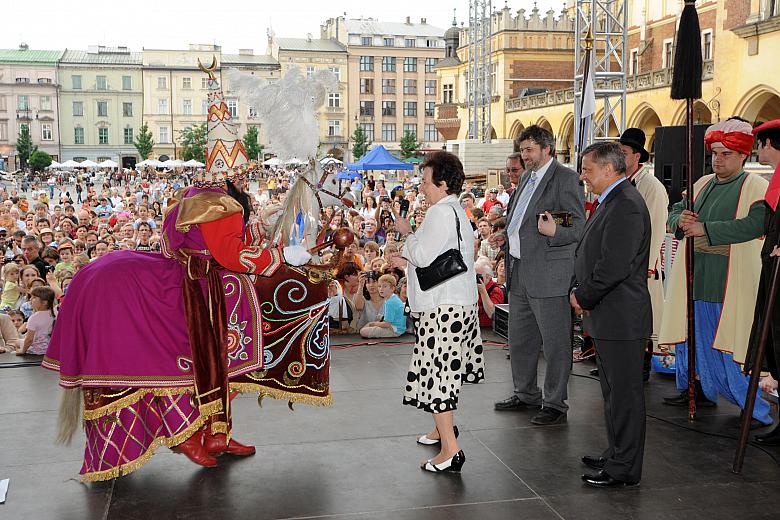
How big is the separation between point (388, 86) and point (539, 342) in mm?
83273

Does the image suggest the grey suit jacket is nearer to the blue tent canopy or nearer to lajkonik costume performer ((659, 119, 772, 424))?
lajkonik costume performer ((659, 119, 772, 424))

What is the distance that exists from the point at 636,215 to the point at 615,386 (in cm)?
86

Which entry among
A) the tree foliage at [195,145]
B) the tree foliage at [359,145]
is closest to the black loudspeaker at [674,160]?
the tree foliage at [195,145]

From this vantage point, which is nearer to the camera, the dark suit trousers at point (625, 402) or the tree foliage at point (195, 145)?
the dark suit trousers at point (625, 402)

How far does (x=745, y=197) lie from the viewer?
5.09 metres

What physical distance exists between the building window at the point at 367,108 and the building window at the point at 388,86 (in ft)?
6.41

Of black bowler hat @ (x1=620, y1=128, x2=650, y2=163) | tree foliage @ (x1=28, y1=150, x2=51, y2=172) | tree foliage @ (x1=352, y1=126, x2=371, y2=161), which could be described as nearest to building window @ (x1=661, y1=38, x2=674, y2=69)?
tree foliage @ (x1=352, y1=126, x2=371, y2=161)

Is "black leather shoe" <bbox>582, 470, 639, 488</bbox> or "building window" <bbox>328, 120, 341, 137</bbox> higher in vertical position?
"building window" <bbox>328, 120, 341, 137</bbox>

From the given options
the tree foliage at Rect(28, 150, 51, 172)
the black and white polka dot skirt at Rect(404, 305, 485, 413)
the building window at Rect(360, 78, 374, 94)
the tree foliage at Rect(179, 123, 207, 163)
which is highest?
the building window at Rect(360, 78, 374, 94)

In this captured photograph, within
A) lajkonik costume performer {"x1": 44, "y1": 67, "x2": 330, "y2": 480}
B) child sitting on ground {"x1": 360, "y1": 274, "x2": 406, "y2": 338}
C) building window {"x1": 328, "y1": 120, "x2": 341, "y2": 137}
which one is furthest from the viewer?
building window {"x1": 328, "y1": 120, "x2": 341, "y2": 137}

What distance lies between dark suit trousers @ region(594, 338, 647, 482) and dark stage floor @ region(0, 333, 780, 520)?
17 cm

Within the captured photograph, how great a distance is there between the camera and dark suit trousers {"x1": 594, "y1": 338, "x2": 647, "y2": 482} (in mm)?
4074

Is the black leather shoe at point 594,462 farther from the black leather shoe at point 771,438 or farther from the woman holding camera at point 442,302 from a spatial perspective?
the black leather shoe at point 771,438

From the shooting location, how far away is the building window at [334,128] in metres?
82.0
